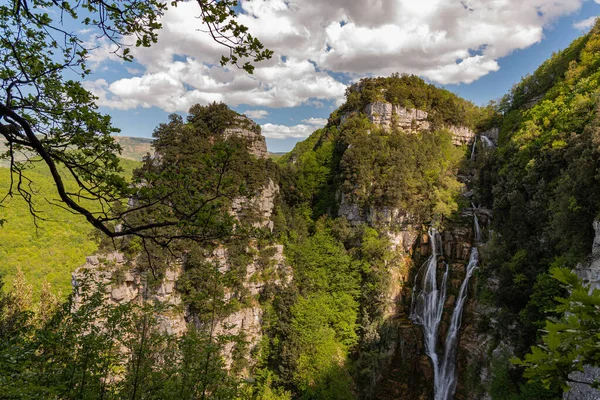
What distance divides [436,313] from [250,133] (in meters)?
21.3

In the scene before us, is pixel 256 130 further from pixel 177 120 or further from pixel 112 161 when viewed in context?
pixel 112 161

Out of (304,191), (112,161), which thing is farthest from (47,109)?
(304,191)

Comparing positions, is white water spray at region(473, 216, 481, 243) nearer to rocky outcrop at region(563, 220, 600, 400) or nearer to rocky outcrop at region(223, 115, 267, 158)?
rocky outcrop at region(563, 220, 600, 400)

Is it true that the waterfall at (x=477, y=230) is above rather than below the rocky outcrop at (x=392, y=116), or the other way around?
below

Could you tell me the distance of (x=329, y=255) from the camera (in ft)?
88.1

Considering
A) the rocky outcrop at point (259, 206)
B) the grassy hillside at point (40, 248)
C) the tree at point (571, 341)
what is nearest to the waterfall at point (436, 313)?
the rocky outcrop at point (259, 206)

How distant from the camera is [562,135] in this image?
17.8m

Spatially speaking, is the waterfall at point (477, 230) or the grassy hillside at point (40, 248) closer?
the waterfall at point (477, 230)

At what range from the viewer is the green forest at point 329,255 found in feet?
13.1

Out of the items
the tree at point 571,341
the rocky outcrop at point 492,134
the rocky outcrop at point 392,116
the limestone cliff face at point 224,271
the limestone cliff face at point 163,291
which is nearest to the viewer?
the tree at point 571,341

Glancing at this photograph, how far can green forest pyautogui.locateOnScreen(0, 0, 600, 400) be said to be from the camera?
3.98m

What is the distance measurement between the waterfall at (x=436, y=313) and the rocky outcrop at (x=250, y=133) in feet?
55.5

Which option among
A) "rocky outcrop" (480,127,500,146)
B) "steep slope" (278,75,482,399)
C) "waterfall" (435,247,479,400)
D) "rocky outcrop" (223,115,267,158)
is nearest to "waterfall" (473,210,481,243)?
"steep slope" (278,75,482,399)

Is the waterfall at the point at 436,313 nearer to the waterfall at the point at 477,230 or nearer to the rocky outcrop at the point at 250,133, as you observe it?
the waterfall at the point at 477,230
